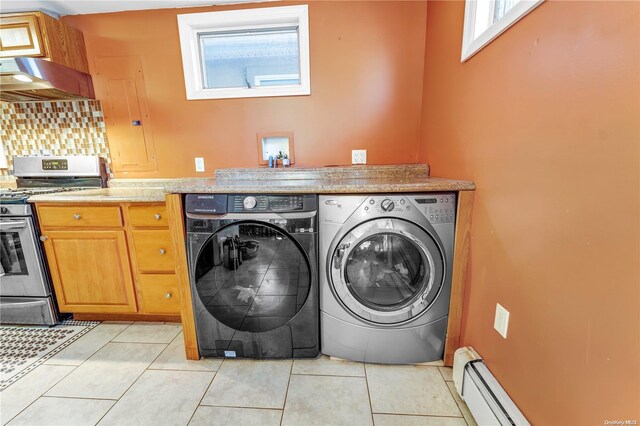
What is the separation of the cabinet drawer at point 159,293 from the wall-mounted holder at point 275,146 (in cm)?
112

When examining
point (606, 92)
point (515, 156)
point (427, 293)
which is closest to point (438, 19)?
point (515, 156)

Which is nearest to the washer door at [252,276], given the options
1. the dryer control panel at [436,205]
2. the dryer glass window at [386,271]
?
the dryer glass window at [386,271]

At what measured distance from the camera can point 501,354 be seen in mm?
1040

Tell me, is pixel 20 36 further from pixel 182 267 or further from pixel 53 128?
pixel 182 267

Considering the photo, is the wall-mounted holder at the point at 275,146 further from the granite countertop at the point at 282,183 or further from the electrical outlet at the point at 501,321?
the electrical outlet at the point at 501,321

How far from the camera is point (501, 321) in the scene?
1.04 meters

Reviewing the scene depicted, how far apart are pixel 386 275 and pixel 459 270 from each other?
37 centimetres

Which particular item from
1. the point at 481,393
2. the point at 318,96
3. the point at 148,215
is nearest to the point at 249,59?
the point at 318,96

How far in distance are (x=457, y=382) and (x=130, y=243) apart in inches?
82.2

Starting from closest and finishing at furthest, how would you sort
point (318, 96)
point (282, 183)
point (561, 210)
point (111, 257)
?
1. point (561, 210)
2. point (282, 183)
3. point (111, 257)
4. point (318, 96)

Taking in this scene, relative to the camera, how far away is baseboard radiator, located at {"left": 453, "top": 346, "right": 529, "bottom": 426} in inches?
36.1

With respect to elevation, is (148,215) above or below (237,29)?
below

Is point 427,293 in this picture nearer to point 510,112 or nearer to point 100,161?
point 510,112

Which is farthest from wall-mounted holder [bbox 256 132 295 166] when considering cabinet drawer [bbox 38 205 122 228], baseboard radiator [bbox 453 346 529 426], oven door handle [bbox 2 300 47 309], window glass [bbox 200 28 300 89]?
oven door handle [bbox 2 300 47 309]
